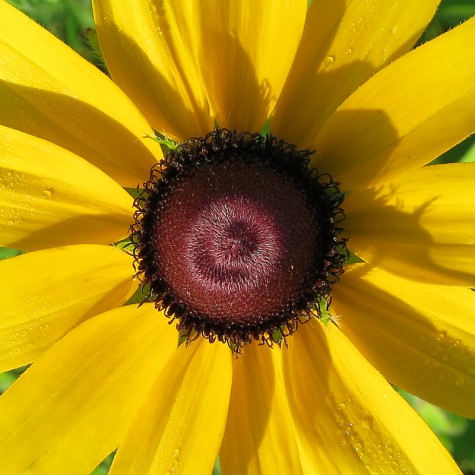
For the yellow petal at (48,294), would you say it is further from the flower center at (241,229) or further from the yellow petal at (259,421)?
the yellow petal at (259,421)

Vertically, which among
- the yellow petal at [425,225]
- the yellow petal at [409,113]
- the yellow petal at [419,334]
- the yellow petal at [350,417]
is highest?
the yellow petal at [409,113]

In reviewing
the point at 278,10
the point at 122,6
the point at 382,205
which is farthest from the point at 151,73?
the point at 382,205

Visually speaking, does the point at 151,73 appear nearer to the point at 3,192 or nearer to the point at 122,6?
the point at 122,6

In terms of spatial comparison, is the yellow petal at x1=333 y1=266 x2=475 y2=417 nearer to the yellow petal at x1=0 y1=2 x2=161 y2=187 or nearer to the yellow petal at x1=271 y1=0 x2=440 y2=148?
the yellow petal at x1=271 y1=0 x2=440 y2=148

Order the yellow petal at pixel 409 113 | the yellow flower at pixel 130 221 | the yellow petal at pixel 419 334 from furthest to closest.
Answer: the yellow petal at pixel 419 334, the yellow flower at pixel 130 221, the yellow petal at pixel 409 113

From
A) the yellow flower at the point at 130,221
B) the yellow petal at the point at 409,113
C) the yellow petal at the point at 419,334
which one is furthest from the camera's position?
the yellow petal at the point at 419,334

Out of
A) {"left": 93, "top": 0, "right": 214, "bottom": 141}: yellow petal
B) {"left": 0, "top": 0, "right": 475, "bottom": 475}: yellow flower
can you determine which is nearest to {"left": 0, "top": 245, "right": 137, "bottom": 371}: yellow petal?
{"left": 0, "top": 0, "right": 475, "bottom": 475}: yellow flower

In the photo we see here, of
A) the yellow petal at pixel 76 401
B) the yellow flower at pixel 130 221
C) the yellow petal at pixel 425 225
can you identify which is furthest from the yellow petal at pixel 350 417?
the yellow petal at pixel 76 401

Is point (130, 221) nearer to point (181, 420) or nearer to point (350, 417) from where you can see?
point (181, 420)
